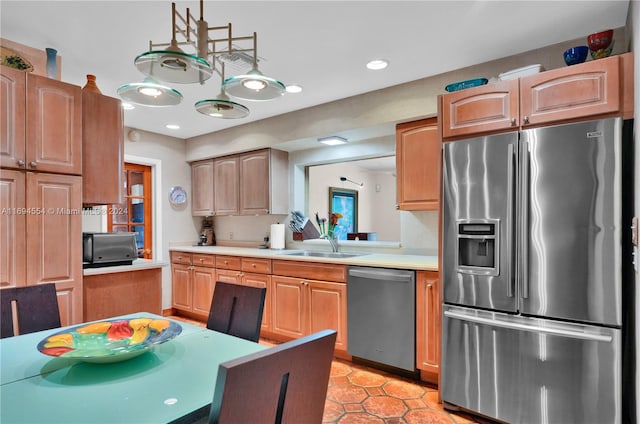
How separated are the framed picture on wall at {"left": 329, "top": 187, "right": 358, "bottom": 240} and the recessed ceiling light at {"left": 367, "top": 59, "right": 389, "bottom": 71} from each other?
2498mm

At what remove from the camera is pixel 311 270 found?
3.26 metres

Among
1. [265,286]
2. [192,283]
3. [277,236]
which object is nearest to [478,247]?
[265,286]

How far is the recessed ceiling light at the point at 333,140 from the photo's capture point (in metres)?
3.69

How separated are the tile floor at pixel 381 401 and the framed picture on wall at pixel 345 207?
2297 millimetres

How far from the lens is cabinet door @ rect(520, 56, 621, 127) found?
1.85m

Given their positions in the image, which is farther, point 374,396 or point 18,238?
point 374,396

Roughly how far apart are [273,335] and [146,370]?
2.50 metres

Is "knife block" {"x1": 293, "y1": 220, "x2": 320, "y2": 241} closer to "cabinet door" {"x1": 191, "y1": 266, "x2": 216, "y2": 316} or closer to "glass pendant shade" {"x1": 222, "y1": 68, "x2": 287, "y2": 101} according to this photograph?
"cabinet door" {"x1": 191, "y1": 266, "x2": 216, "y2": 316}

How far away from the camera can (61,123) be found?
2.40m

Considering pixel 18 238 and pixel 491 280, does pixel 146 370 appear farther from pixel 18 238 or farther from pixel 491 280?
pixel 491 280

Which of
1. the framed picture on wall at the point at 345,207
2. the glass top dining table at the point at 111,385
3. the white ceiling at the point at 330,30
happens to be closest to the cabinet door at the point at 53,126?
the white ceiling at the point at 330,30

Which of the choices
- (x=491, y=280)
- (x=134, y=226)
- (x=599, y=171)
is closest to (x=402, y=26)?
(x=599, y=171)

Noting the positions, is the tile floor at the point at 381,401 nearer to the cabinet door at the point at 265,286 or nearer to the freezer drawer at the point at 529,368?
the freezer drawer at the point at 529,368

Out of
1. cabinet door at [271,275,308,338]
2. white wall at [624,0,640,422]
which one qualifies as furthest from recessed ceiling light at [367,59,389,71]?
cabinet door at [271,275,308,338]
